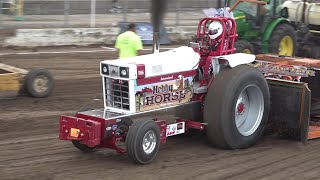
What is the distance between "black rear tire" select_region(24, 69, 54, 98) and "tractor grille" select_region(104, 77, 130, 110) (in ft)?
12.2

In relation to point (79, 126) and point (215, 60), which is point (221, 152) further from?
point (79, 126)

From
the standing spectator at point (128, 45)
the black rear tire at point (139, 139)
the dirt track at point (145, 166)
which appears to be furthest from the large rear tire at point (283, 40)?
the black rear tire at point (139, 139)

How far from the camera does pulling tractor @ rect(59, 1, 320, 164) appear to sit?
6113mm

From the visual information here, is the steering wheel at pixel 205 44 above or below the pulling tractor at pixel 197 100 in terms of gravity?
above

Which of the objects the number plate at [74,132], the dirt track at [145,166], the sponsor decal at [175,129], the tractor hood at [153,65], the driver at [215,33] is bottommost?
the dirt track at [145,166]

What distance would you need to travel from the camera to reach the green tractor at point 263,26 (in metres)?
13.7

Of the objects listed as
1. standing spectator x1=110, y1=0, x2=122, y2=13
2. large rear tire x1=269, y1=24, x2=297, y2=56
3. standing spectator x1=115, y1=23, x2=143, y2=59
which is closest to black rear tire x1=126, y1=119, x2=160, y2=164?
standing spectator x1=115, y1=23, x2=143, y2=59

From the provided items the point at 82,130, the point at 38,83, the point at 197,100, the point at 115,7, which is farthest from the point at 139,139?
the point at 115,7

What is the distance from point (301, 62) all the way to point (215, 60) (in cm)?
188

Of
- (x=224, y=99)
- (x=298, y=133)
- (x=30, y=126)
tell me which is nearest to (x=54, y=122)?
(x=30, y=126)

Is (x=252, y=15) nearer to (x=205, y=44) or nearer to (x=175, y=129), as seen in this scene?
(x=205, y=44)

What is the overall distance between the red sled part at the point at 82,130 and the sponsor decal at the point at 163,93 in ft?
1.89

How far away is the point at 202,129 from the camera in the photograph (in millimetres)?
6723

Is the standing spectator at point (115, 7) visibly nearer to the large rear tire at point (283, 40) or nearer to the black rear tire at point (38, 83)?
the large rear tire at point (283, 40)
